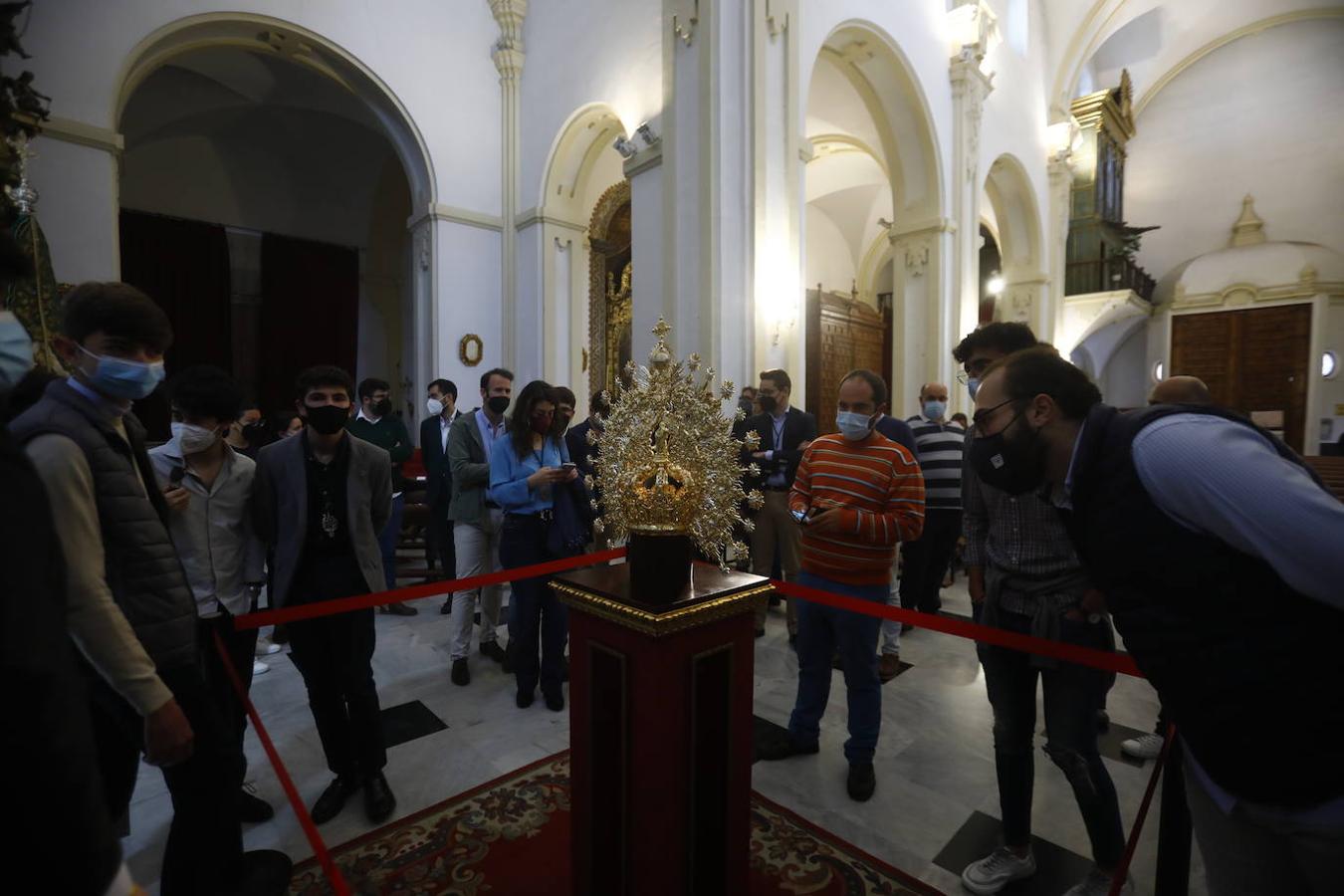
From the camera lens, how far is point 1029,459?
1.54m

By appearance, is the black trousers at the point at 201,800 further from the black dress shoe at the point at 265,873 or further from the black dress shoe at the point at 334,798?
the black dress shoe at the point at 334,798

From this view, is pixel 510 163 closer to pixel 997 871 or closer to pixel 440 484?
pixel 440 484

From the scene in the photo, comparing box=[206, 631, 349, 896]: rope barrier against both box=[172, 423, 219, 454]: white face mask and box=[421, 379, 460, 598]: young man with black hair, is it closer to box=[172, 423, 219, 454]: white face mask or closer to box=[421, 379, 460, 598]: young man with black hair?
box=[172, 423, 219, 454]: white face mask

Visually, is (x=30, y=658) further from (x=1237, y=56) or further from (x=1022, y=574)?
(x=1237, y=56)

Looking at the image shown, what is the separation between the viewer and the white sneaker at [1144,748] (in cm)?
288

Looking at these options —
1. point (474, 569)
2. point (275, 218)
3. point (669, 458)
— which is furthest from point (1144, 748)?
point (275, 218)

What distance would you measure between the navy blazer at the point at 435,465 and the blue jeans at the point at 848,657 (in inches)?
124

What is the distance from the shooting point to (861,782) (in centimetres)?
261

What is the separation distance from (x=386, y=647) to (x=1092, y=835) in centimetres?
397

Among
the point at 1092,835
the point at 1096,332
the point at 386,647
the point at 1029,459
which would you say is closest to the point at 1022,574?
the point at 1029,459

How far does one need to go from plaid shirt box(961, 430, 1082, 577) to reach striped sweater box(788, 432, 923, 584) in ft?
1.39

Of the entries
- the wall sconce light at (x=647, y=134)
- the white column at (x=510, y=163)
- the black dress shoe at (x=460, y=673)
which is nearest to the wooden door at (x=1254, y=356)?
the wall sconce light at (x=647, y=134)

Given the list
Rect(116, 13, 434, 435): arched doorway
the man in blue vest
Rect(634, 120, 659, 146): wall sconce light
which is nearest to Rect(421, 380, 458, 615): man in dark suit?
Answer: Rect(634, 120, 659, 146): wall sconce light

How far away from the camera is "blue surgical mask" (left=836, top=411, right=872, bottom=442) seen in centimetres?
270
